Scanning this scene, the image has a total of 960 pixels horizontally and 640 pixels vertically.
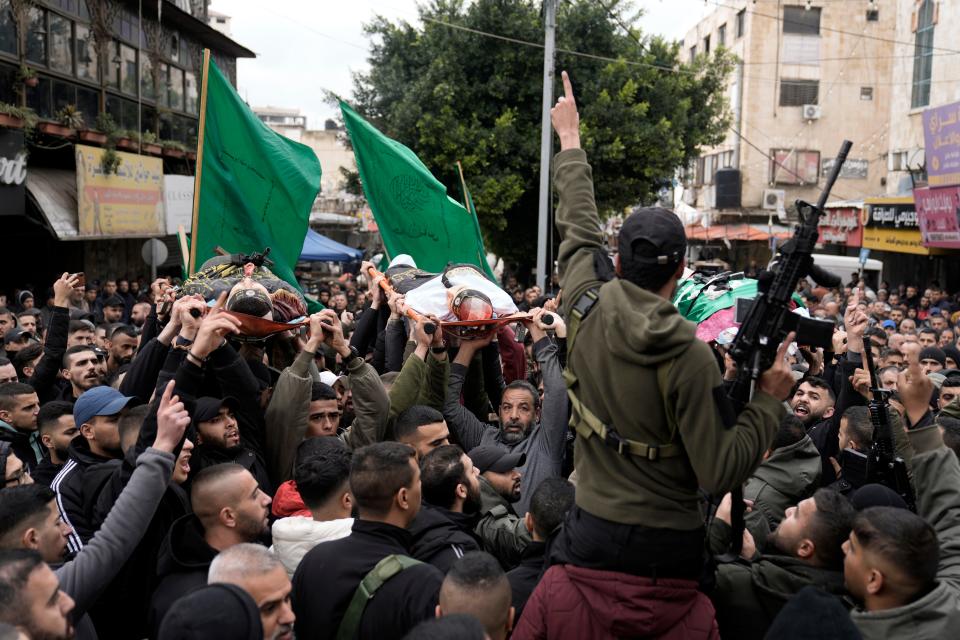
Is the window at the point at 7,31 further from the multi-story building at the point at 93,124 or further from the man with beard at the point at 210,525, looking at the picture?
the man with beard at the point at 210,525

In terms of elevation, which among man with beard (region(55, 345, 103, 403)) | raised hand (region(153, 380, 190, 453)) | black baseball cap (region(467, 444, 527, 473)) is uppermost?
raised hand (region(153, 380, 190, 453))

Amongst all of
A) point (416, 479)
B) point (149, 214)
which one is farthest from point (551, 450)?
point (149, 214)

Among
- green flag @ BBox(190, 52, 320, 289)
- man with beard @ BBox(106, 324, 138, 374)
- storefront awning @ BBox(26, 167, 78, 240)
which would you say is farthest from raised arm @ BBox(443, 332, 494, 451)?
storefront awning @ BBox(26, 167, 78, 240)

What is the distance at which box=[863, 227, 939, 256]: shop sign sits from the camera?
20703 millimetres

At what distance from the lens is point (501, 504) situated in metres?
4.25

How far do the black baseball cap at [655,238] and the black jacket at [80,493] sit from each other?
264 cm

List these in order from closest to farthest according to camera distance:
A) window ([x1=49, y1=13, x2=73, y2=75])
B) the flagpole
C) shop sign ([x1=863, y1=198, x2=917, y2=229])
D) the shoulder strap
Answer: the shoulder strap
the flagpole
window ([x1=49, y1=13, x2=73, y2=75])
shop sign ([x1=863, y1=198, x2=917, y2=229])

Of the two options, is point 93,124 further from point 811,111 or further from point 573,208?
point 811,111

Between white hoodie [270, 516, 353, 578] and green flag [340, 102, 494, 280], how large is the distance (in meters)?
4.82

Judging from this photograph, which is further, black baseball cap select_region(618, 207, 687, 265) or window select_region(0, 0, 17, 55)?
window select_region(0, 0, 17, 55)

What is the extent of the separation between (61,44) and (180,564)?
629 inches

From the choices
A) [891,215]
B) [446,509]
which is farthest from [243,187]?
[891,215]

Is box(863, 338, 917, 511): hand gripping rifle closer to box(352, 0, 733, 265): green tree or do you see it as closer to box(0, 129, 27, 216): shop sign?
box(0, 129, 27, 216): shop sign

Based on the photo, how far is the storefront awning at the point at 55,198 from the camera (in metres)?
14.7
